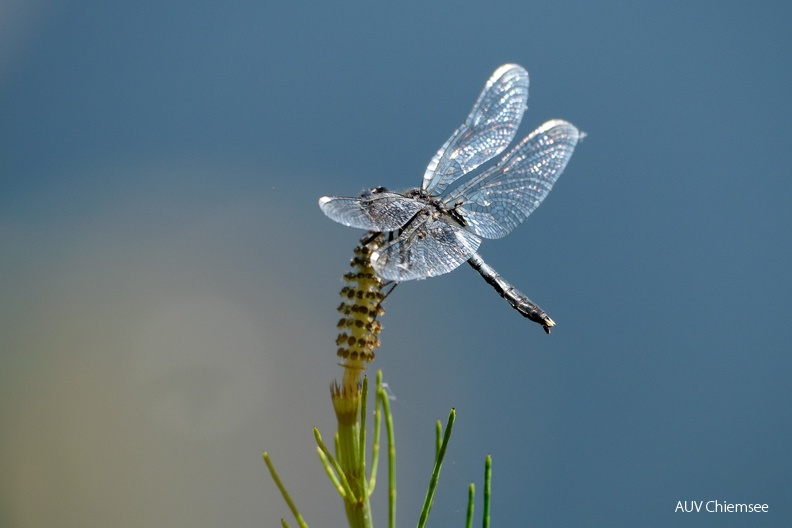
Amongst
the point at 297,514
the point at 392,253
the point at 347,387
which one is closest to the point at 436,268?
the point at 392,253

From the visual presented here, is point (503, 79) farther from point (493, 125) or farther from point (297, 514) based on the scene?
point (297, 514)

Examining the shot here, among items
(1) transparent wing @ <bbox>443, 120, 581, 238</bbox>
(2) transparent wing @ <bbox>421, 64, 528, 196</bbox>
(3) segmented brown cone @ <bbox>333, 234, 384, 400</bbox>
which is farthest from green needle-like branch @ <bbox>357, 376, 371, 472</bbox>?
(2) transparent wing @ <bbox>421, 64, 528, 196</bbox>

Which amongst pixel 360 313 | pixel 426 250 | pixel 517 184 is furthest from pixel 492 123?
pixel 360 313

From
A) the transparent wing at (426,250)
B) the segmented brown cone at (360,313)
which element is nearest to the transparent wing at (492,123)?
the transparent wing at (426,250)

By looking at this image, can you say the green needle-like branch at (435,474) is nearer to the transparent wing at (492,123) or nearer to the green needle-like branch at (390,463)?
the green needle-like branch at (390,463)

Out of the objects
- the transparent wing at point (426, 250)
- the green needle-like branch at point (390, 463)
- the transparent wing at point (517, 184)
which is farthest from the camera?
the transparent wing at point (517, 184)

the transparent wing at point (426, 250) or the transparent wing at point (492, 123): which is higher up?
the transparent wing at point (492, 123)

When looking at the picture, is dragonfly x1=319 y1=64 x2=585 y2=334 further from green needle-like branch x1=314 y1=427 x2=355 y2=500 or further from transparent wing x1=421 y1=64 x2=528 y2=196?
green needle-like branch x1=314 y1=427 x2=355 y2=500
